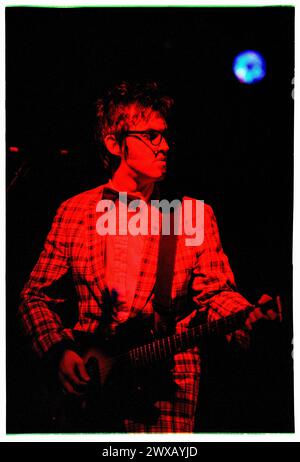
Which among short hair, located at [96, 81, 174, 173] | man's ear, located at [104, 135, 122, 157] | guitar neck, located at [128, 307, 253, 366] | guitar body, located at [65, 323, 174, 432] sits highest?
short hair, located at [96, 81, 174, 173]

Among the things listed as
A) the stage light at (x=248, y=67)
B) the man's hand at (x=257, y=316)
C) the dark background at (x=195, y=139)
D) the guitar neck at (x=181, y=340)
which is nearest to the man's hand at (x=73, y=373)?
the dark background at (x=195, y=139)

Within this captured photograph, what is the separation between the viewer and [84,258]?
3002 millimetres

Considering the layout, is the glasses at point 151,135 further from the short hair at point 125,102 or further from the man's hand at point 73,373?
the man's hand at point 73,373

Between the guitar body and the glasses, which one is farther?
the glasses

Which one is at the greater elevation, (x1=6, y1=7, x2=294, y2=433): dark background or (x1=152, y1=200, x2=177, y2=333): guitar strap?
(x1=6, y1=7, x2=294, y2=433): dark background

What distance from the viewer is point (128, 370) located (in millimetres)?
2893

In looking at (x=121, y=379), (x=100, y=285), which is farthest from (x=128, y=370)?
(x=100, y=285)

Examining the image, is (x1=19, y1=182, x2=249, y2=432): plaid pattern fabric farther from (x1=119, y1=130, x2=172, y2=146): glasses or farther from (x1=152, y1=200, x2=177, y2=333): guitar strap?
(x1=119, y1=130, x2=172, y2=146): glasses

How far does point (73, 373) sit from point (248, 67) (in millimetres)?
1828

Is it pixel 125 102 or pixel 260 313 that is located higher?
pixel 125 102

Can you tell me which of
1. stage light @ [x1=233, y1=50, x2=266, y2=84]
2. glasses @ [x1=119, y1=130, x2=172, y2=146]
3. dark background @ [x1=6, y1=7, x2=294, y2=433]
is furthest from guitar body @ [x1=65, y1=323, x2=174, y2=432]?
stage light @ [x1=233, y1=50, x2=266, y2=84]

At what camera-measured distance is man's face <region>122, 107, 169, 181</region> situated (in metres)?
3.00

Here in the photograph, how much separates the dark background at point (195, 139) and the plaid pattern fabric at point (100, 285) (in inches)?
2.5

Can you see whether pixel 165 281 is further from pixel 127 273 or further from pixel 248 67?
pixel 248 67
